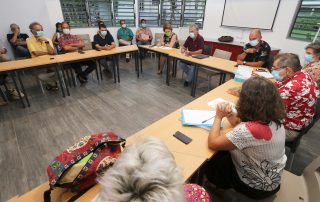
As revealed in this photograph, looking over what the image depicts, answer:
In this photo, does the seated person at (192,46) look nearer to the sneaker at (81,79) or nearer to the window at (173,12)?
the sneaker at (81,79)

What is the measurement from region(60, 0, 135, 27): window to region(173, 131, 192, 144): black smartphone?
5.55m

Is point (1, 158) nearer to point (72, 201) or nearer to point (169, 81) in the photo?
point (72, 201)

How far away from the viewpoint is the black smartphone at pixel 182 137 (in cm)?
130

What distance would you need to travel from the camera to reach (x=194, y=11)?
630 cm

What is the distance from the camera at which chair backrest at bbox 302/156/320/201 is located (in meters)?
1.00

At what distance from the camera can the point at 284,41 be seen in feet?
14.8

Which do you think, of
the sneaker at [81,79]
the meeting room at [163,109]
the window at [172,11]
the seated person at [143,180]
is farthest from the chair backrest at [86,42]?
the seated person at [143,180]

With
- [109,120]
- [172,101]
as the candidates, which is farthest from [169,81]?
[109,120]

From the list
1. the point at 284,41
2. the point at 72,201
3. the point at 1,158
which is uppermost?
the point at 284,41

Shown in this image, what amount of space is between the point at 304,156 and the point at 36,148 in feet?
10.8

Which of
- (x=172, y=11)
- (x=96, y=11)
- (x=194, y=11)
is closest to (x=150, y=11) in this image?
(x=172, y=11)

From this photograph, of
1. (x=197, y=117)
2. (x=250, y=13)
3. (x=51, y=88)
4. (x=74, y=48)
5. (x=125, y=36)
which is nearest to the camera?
(x=197, y=117)

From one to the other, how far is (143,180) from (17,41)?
5.38 metres

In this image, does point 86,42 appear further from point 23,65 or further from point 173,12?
point 173,12
